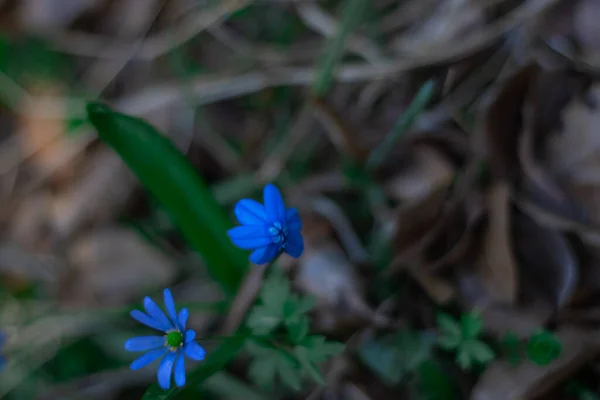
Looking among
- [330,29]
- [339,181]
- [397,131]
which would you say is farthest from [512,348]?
[330,29]

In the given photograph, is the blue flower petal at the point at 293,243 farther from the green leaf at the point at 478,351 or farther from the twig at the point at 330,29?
the twig at the point at 330,29

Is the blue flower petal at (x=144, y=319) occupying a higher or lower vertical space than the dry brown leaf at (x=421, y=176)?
lower

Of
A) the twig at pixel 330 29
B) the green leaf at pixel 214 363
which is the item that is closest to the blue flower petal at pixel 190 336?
the green leaf at pixel 214 363

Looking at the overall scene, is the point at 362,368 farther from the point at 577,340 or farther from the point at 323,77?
the point at 323,77

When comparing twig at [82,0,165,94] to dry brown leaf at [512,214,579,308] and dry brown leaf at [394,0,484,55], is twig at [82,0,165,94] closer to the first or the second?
dry brown leaf at [394,0,484,55]

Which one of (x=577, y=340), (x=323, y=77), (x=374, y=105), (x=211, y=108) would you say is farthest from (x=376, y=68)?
(x=577, y=340)

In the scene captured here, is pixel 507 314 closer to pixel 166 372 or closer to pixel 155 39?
pixel 166 372
